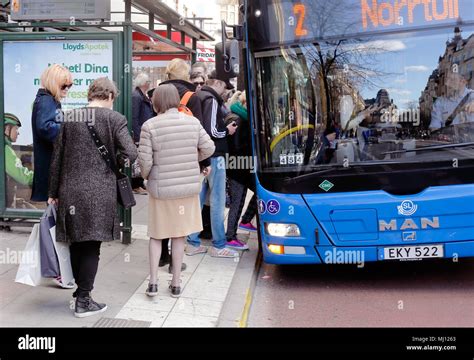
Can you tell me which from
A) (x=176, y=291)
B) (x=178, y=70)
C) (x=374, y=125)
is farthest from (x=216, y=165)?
(x=374, y=125)

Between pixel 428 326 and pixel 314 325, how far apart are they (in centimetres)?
89

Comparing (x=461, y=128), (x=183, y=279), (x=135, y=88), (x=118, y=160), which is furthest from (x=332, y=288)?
(x=135, y=88)

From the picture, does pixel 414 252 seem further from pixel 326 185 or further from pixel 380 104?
pixel 380 104

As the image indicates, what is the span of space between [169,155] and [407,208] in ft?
6.93

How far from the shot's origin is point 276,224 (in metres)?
5.69

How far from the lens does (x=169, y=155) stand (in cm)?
499

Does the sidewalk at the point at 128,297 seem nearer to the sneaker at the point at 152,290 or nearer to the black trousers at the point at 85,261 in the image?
the sneaker at the point at 152,290

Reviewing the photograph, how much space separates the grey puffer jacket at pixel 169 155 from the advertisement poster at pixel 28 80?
7.37 ft

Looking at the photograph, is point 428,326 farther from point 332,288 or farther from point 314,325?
point 332,288

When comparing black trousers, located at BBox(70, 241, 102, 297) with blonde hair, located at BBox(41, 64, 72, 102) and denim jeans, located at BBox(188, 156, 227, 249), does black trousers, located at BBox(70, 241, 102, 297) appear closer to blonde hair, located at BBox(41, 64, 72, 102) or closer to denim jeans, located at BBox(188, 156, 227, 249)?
blonde hair, located at BBox(41, 64, 72, 102)

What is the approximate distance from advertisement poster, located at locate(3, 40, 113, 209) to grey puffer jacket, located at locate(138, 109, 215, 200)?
2.24 meters

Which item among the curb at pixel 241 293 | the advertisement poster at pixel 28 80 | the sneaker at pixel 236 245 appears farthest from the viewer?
the sneaker at pixel 236 245

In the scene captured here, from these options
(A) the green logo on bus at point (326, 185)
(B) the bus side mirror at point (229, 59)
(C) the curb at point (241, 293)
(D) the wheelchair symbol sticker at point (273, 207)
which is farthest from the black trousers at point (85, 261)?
(B) the bus side mirror at point (229, 59)

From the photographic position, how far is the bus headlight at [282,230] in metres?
5.61
